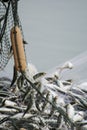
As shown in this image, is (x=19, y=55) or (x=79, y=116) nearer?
(x=19, y=55)

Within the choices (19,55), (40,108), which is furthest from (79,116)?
(19,55)

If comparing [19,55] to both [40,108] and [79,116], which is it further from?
[79,116]

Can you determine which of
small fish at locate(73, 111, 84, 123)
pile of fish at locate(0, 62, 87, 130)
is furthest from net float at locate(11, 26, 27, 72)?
small fish at locate(73, 111, 84, 123)

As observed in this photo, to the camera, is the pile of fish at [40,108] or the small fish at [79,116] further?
the small fish at [79,116]

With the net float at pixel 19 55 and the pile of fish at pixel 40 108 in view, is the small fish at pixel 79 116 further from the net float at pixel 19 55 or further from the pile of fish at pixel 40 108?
the net float at pixel 19 55

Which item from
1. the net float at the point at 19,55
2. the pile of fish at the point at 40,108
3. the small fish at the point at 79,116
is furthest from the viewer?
the small fish at the point at 79,116

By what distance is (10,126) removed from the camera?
208cm

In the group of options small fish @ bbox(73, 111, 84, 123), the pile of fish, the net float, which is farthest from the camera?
small fish @ bbox(73, 111, 84, 123)

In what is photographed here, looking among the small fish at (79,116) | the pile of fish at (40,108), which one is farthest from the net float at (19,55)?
the small fish at (79,116)

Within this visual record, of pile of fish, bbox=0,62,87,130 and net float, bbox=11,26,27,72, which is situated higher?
net float, bbox=11,26,27,72

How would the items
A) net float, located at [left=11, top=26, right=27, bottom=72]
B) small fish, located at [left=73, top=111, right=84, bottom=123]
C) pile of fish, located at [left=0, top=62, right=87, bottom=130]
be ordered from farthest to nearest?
small fish, located at [left=73, top=111, right=84, bottom=123], pile of fish, located at [left=0, top=62, right=87, bottom=130], net float, located at [left=11, top=26, right=27, bottom=72]

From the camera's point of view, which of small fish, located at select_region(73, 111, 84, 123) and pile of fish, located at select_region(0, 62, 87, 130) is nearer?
pile of fish, located at select_region(0, 62, 87, 130)

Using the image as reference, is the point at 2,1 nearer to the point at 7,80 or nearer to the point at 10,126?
the point at 10,126

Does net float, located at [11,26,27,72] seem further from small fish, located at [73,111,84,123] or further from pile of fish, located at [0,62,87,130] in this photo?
small fish, located at [73,111,84,123]
